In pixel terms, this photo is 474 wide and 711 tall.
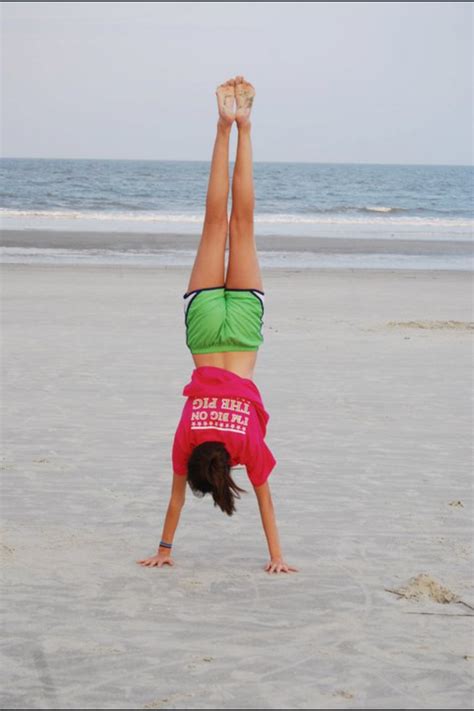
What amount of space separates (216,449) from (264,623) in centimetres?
87

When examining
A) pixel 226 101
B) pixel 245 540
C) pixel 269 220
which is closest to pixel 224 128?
A: pixel 226 101

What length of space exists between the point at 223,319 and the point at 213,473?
2.50 feet

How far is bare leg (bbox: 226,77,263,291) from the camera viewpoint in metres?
5.29

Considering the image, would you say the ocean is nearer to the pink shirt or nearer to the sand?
the sand

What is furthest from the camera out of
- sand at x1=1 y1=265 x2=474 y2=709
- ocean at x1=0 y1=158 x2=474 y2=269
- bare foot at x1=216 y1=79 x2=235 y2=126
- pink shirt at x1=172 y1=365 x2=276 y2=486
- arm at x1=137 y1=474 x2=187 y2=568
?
ocean at x1=0 y1=158 x2=474 y2=269

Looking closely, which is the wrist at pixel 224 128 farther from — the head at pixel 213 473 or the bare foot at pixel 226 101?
the head at pixel 213 473

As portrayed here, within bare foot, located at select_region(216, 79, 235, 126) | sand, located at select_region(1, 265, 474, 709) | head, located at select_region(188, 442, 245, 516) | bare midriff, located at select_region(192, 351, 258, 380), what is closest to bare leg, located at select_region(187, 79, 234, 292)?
bare foot, located at select_region(216, 79, 235, 126)

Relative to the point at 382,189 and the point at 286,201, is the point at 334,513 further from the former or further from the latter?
the point at 382,189

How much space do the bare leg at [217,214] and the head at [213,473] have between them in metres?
0.84

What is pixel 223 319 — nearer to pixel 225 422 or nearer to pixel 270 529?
pixel 225 422

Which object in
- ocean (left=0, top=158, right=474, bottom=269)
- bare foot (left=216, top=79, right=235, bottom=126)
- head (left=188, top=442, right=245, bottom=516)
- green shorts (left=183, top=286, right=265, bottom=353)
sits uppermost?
bare foot (left=216, top=79, right=235, bottom=126)

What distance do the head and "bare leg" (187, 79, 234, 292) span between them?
84 centimetres

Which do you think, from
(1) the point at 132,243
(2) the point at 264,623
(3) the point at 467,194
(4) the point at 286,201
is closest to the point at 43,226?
(1) the point at 132,243

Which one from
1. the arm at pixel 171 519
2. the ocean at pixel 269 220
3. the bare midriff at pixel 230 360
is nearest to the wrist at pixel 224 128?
the bare midriff at pixel 230 360
